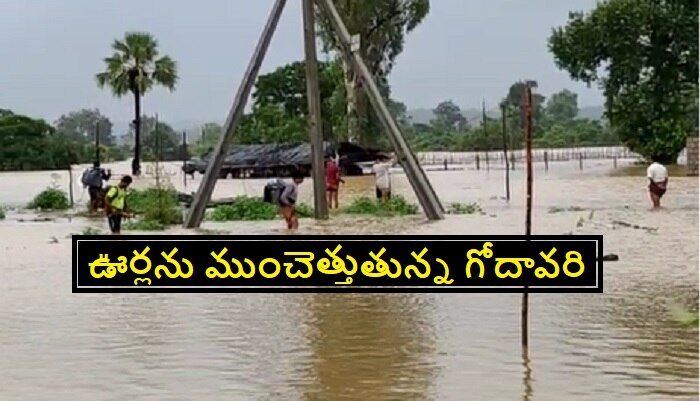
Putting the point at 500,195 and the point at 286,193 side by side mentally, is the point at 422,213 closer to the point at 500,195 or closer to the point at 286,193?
the point at 286,193

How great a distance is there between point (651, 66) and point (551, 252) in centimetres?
5054

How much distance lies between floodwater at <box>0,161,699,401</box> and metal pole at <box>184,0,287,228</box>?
6.32m

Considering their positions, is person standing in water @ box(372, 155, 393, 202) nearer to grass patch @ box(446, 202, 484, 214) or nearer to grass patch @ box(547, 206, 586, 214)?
grass patch @ box(446, 202, 484, 214)

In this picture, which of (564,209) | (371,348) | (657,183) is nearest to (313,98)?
(564,209)

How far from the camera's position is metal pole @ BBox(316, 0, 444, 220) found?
23.0 metres

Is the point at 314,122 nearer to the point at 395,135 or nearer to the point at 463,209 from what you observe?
the point at 395,135

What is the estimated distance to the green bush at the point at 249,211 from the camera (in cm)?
2520

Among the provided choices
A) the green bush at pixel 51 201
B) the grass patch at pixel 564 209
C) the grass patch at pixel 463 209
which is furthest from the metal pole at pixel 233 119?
the green bush at pixel 51 201

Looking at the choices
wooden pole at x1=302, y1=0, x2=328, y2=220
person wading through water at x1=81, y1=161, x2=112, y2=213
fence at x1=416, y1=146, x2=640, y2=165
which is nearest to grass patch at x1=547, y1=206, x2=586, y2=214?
wooden pole at x1=302, y1=0, x2=328, y2=220

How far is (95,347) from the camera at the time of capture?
10.0 metres

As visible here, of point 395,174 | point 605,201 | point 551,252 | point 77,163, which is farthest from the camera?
point 77,163

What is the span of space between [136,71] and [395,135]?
3939cm

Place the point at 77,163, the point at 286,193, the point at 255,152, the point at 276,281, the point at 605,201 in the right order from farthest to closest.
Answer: the point at 77,163 → the point at 255,152 → the point at 605,201 → the point at 286,193 → the point at 276,281

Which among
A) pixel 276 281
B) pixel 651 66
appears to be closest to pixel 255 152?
pixel 651 66
